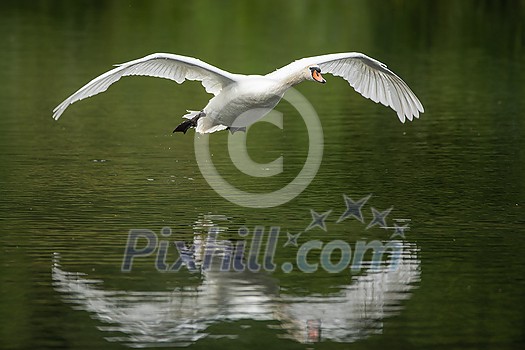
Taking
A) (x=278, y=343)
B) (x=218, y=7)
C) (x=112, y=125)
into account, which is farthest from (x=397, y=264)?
(x=218, y=7)

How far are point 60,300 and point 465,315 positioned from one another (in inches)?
137

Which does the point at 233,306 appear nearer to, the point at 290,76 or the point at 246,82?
the point at 290,76

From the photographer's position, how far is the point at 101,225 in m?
15.1

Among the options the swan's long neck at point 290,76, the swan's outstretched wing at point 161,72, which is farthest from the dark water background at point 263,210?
the swan's long neck at point 290,76

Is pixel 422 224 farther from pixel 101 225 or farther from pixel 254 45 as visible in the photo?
Answer: pixel 254 45

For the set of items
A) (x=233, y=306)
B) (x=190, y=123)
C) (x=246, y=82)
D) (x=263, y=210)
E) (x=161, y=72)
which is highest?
(x=161, y=72)

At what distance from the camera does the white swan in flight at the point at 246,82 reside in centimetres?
1548

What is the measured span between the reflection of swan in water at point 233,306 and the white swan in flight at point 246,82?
3.15 metres

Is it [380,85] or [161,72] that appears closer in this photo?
[161,72]

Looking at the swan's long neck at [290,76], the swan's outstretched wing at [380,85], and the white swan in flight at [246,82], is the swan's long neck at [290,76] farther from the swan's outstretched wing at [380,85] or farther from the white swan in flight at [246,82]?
the swan's outstretched wing at [380,85]

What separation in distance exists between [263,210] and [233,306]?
4454mm

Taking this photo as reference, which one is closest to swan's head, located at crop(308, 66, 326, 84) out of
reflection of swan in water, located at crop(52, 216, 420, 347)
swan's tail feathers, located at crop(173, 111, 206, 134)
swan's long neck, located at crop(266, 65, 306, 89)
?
swan's long neck, located at crop(266, 65, 306, 89)

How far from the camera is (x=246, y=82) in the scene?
15992mm

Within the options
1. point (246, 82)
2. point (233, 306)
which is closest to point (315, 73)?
point (246, 82)
